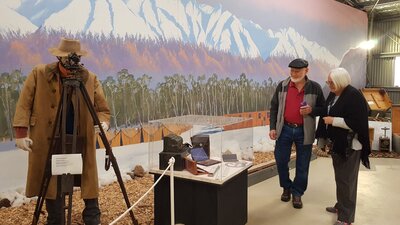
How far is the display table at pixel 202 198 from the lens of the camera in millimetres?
2492

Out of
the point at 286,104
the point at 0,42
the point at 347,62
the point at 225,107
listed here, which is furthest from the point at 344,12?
the point at 0,42

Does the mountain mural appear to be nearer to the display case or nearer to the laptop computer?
the display case

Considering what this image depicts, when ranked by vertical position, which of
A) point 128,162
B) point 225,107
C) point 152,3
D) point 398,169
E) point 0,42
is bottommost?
point 398,169

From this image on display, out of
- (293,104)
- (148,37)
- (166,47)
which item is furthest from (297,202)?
(148,37)

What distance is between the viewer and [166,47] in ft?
13.8

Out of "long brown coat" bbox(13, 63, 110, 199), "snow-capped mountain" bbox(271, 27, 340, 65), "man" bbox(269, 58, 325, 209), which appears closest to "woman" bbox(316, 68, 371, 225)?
"man" bbox(269, 58, 325, 209)

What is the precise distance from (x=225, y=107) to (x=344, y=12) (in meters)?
5.03

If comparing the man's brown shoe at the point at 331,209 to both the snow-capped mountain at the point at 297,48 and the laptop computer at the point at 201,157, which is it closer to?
the laptop computer at the point at 201,157

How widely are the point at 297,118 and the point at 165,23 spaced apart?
1960mm

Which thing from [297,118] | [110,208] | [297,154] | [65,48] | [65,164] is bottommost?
[110,208]

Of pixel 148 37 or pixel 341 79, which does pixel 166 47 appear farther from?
pixel 341 79

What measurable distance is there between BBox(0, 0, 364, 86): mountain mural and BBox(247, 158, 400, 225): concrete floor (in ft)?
5.99

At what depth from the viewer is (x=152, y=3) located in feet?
13.2

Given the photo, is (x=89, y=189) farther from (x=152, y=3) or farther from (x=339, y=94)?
(x=152, y=3)
